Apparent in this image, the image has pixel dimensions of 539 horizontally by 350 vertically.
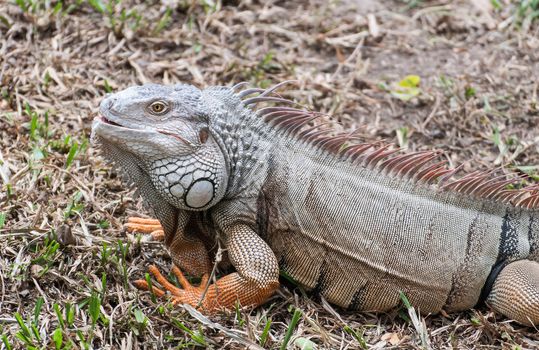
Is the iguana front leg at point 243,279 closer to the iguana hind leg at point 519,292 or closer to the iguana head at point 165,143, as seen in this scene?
the iguana head at point 165,143

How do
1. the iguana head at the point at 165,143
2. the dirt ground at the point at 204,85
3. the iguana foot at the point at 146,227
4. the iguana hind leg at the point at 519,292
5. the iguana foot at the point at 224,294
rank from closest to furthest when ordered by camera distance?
the iguana head at the point at 165,143, the dirt ground at the point at 204,85, the iguana foot at the point at 224,294, the iguana hind leg at the point at 519,292, the iguana foot at the point at 146,227

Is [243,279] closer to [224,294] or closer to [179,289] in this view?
[224,294]

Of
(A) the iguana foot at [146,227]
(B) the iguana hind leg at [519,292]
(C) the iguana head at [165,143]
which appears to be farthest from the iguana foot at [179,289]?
(B) the iguana hind leg at [519,292]

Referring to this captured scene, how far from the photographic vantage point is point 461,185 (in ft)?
18.1

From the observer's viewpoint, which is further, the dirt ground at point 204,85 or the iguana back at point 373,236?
the iguana back at point 373,236

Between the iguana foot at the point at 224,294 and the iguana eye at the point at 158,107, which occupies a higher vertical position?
the iguana eye at the point at 158,107

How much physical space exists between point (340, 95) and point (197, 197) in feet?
10.4

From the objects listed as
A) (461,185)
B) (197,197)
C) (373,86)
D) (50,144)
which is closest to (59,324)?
(197,197)

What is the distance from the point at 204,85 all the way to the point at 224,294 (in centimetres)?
301

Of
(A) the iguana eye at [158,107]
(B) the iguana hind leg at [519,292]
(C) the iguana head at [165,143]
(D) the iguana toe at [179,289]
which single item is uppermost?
(A) the iguana eye at [158,107]

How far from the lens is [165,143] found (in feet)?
16.1

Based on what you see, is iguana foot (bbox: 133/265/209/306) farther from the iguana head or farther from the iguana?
the iguana head

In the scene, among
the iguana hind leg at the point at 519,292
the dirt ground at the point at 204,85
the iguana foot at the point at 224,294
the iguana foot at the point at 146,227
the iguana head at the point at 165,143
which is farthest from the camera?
the iguana foot at the point at 146,227

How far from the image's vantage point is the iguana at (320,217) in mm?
5109
